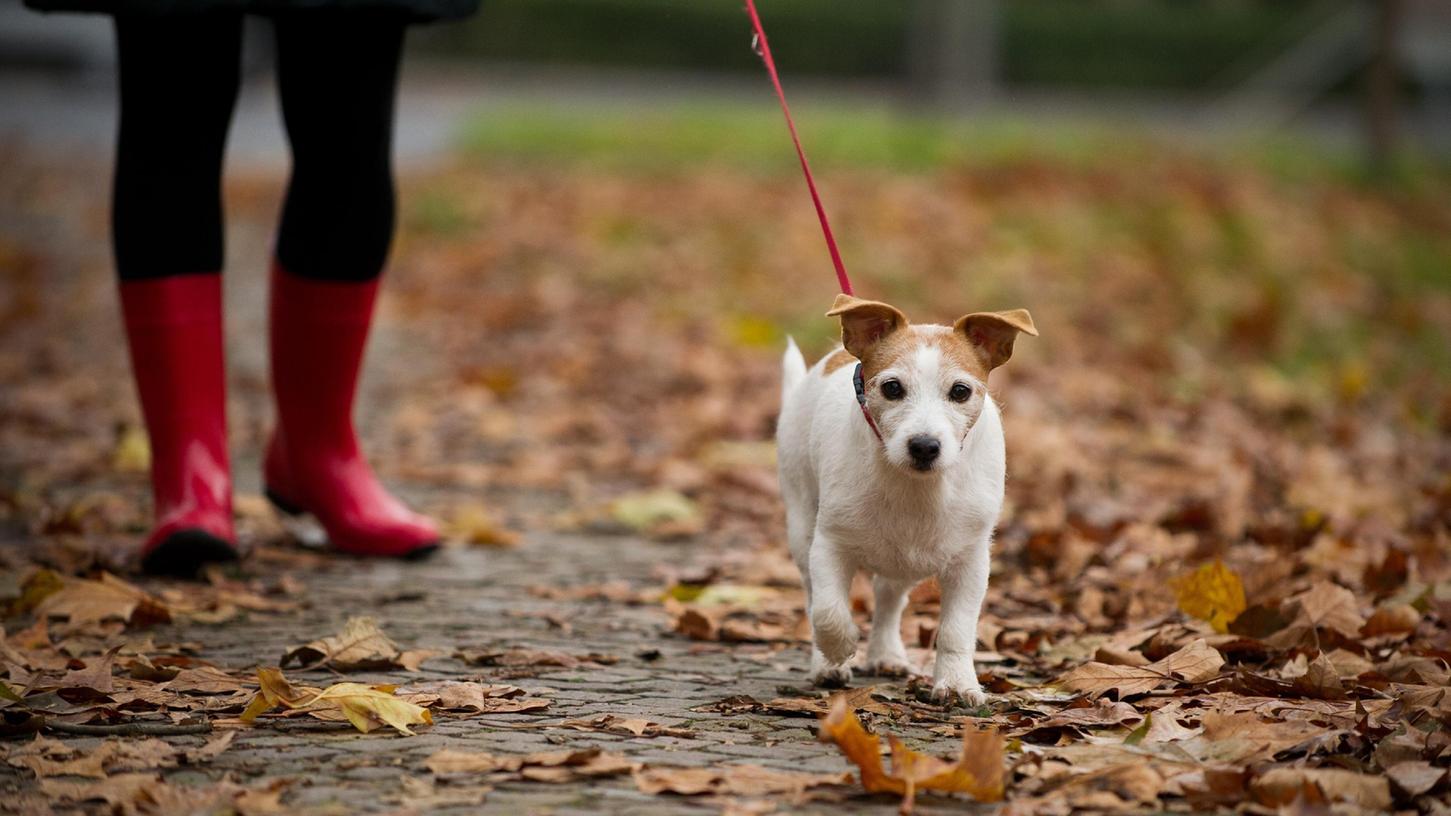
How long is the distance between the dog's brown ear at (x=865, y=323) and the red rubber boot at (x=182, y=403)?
175cm

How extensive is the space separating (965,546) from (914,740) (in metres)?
0.39

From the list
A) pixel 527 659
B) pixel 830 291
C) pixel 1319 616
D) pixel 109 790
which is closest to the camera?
pixel 109 790

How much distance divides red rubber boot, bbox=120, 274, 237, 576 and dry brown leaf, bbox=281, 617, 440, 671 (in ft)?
2.69

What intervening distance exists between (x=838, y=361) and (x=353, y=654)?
109cm

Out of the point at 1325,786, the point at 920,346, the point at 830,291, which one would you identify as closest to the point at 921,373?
the point at 920,346

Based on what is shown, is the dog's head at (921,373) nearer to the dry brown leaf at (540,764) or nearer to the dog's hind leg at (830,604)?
the dog's hind leg at (830,604)

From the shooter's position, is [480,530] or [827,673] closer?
[827,673]

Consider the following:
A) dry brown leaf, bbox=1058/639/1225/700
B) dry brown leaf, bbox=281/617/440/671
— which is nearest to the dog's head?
dry brown leaf, bbox=1058/639/1225/700

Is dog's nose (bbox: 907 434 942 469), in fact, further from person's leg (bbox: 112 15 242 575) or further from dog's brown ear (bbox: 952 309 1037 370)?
person's leg (bbox: 112 15 242 575)

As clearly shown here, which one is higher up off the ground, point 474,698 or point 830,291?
point 830,291

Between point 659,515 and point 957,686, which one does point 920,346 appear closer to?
point 957,686

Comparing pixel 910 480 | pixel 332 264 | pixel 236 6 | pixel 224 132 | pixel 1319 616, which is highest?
pixel 236 6

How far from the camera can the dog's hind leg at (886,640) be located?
314cm

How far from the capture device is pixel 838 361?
10.4ft
